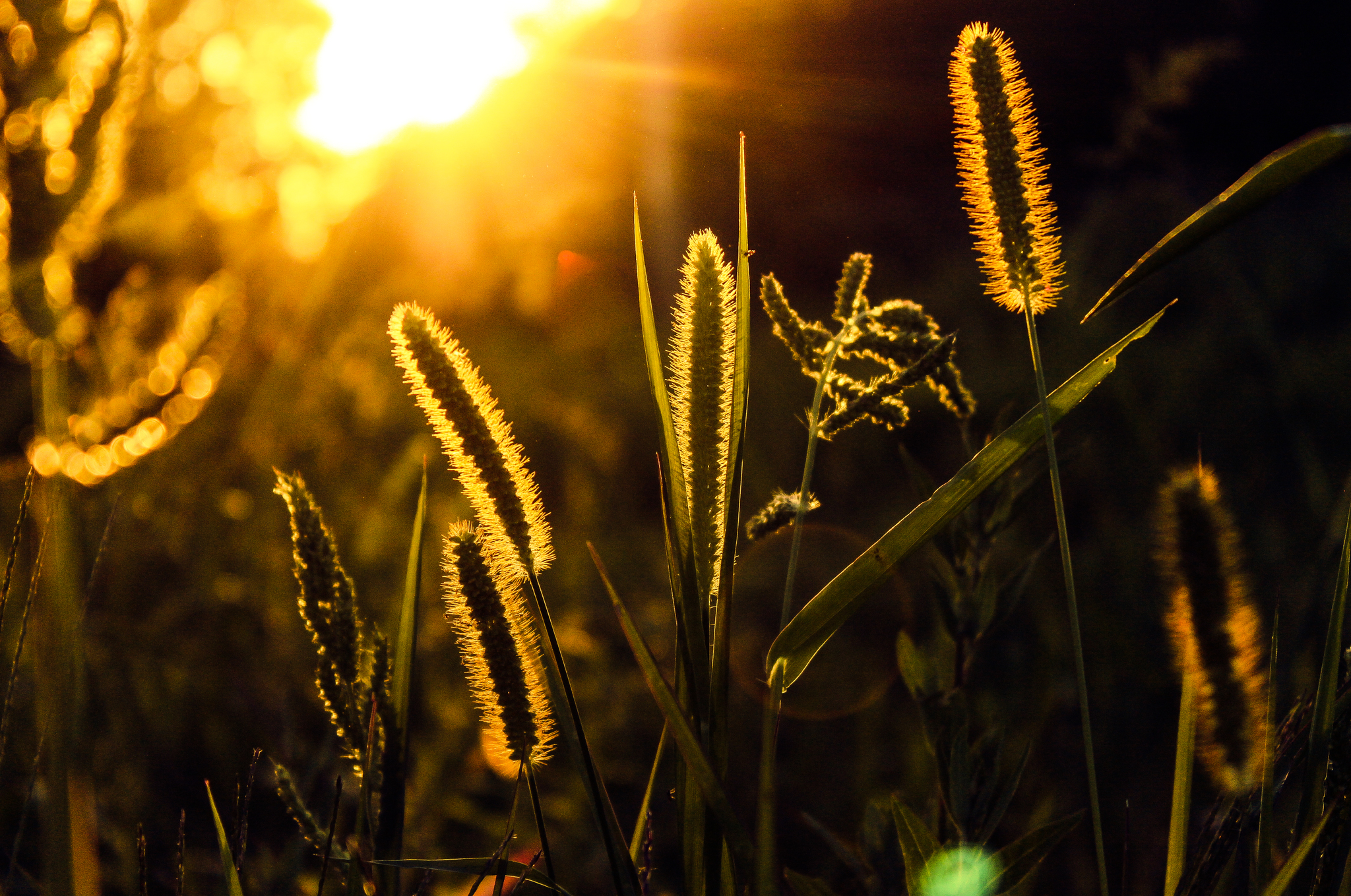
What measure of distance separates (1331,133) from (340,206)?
109 inches

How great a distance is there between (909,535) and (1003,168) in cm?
29

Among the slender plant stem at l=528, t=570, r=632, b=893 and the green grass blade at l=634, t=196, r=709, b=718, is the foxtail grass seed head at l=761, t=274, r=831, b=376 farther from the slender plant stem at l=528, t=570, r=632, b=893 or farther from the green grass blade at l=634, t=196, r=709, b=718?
the slender plant stem at l=528, t=570, r=632, b=893

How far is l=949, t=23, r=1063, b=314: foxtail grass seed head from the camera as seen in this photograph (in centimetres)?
65

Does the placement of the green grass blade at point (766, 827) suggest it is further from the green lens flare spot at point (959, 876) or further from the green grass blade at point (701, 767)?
the green lens flare spot at point (959, 876)

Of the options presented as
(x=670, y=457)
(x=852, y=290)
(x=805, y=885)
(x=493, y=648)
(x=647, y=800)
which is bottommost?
(x=805, y=885)

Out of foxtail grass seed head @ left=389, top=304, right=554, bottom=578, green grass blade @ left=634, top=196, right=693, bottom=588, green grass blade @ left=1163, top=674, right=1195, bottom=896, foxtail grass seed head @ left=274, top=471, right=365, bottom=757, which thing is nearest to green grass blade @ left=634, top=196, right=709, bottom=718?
green grass blade @ left=634, top=196, right=693, bottom=588

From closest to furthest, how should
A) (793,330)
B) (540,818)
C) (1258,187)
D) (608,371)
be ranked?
(1258,187)
(540,818)
(793,330)
(608,371)

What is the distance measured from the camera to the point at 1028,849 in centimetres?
68

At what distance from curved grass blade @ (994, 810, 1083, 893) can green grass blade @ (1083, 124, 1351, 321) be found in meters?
0.43

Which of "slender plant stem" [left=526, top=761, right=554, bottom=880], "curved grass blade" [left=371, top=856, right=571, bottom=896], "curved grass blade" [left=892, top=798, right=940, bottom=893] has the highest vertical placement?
"slender plant stem" [left=526, top=761, right=554, bottom=880]

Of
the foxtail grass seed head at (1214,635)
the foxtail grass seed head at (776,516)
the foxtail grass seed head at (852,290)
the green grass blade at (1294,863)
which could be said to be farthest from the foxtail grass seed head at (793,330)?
the green grass blade at (1294,863)

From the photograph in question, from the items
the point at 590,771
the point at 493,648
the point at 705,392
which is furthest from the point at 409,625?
the point at 705,392

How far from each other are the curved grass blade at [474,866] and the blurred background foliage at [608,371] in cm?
34

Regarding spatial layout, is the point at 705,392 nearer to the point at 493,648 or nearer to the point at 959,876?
the point at 493,648
